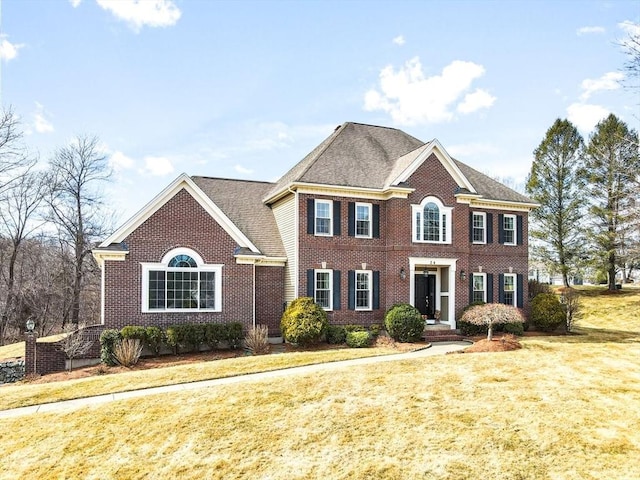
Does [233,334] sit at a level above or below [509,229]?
below

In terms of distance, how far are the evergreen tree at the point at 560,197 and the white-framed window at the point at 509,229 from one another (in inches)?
656

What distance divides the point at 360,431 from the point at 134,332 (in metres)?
10.8

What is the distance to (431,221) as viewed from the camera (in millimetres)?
22609

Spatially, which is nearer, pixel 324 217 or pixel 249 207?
pixel 324 217

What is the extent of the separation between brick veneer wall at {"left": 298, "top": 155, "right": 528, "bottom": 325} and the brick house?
0.15ft

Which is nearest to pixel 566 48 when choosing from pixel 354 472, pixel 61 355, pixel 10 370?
pixel 354 472

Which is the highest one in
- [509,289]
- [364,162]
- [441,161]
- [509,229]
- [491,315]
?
[364,162]

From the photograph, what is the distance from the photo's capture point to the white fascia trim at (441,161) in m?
22.1

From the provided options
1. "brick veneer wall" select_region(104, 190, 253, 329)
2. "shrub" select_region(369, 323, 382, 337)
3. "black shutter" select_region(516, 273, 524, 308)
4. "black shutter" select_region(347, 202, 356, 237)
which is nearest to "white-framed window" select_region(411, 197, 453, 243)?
"black shutter" select_region(347, 202, 356, 237)

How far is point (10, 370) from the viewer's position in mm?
18547

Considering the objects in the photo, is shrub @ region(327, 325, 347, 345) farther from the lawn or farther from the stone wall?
the stone wall

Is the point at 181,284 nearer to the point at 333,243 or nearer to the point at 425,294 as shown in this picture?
the point at 333,243

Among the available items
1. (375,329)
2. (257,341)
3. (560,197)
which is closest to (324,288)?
(375,329)

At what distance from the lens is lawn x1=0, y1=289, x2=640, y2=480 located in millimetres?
8438
